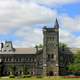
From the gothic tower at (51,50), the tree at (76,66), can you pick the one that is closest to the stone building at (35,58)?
the gothic tower at (51,50)

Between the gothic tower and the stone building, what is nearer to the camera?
the gothic tower

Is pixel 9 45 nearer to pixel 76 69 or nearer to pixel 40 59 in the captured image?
pixel 40 59

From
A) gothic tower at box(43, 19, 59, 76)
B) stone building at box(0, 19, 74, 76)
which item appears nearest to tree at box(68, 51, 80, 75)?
stone building at box(0, 19, 74, 76)

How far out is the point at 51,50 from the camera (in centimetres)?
10288

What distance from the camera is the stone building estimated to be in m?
102

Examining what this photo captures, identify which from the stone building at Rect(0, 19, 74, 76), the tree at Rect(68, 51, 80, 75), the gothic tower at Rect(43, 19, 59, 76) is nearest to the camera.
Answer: the tree at Rect(68, 51, 80, 75)

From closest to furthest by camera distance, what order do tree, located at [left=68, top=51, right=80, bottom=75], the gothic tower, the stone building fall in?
tree, located at [left=68, top=51, right=80, bottom=75], the gothic tower, the stone building

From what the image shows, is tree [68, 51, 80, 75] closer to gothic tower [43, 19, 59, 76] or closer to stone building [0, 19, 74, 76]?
stone building [0, 19, 74, 76]

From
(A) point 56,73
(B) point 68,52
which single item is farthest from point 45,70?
(B) point 68,52

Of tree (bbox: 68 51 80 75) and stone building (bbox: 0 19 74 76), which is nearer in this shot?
tree (bbox: 68 51 80 75)

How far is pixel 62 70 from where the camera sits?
105 meters

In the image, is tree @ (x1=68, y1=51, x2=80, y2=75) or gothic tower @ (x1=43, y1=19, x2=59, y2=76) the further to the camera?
gothic tower @ (x1=43, y1=19, x2=59, y2=76)

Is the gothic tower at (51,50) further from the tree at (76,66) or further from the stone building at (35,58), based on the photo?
the tree at (76,66)

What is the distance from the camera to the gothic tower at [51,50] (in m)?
102
